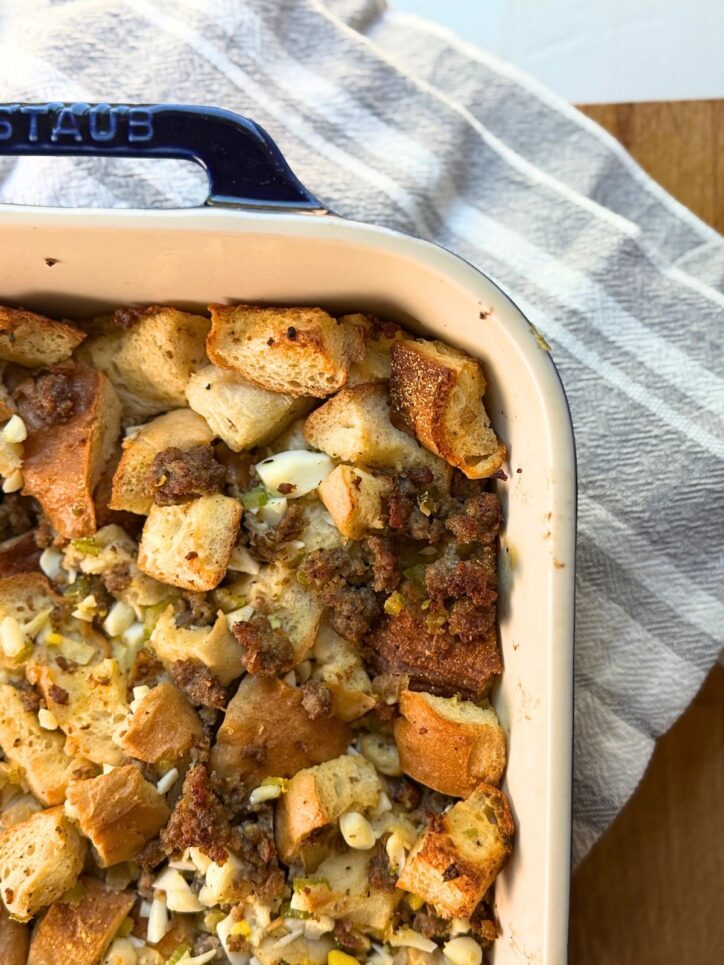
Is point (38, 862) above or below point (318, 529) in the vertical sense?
below

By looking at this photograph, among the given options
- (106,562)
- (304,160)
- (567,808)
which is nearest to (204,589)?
(106,562)

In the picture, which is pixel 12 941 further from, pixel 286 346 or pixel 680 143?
pixel 680 143

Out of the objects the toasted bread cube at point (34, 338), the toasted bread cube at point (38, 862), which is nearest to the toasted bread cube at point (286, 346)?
the toasted bread cube at point (34, 338)

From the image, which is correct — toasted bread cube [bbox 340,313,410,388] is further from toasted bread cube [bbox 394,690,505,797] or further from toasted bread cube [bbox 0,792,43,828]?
toasted bread cube [bbox 0,792,43,828]

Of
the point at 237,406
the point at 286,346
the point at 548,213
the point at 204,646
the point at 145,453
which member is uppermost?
the point at 548,213

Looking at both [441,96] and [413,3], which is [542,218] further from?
[413,3]

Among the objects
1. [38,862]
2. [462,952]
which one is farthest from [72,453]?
[462,952]

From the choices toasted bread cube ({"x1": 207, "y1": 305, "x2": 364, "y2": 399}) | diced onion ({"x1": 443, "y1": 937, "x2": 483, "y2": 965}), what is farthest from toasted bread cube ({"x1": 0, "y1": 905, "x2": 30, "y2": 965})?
toasted bread cube ({"x1": 207, "y1": 305, "x2": 364, "y2": 399})

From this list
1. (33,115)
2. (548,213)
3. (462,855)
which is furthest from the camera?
(548,213)

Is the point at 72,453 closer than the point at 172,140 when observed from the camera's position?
No
